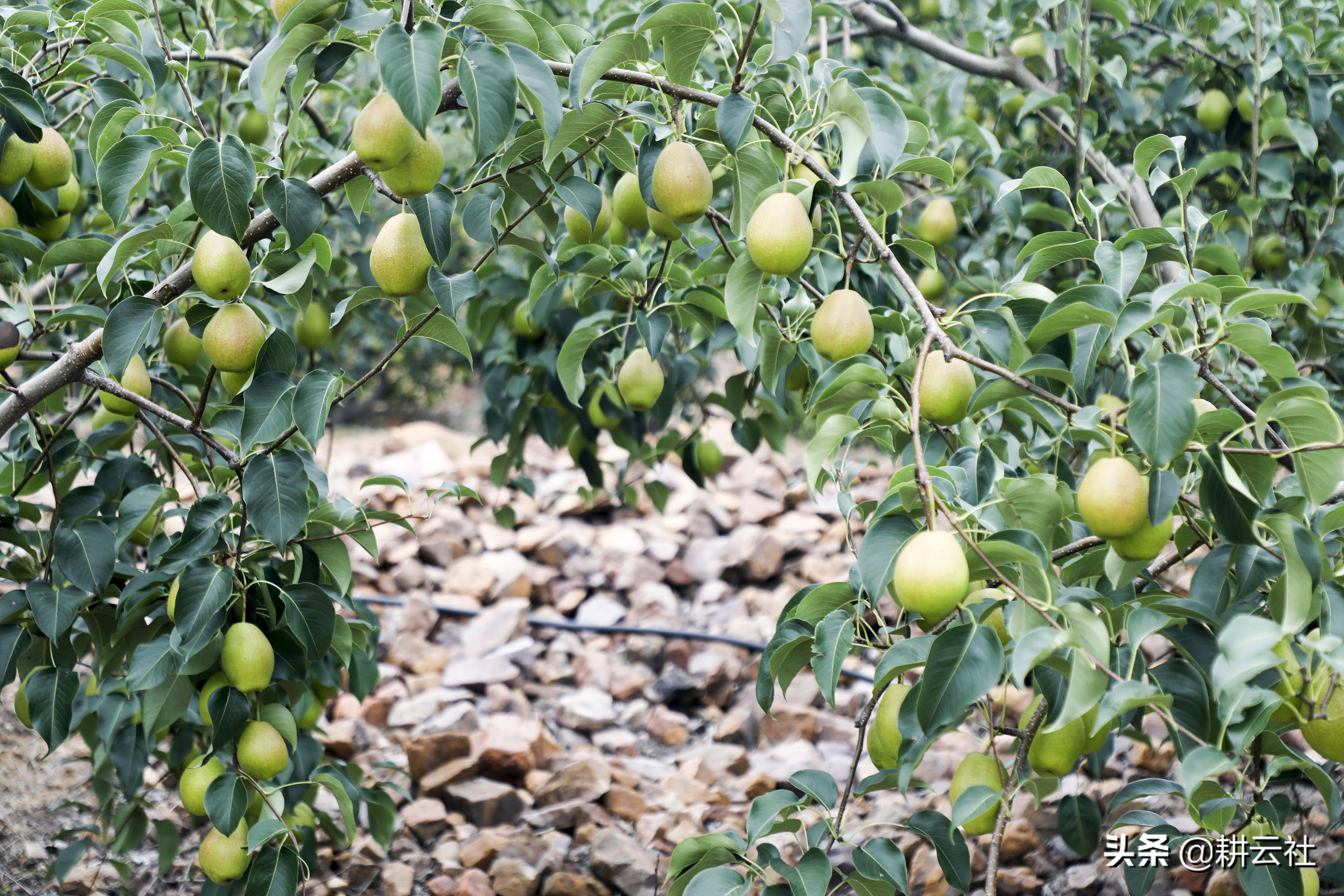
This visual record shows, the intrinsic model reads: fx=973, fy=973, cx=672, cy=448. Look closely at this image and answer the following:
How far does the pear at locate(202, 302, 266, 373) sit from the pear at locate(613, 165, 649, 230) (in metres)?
0.45

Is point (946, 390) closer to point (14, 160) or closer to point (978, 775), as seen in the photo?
point (978, 775)

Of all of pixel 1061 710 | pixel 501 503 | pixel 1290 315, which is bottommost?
pixel 501 503

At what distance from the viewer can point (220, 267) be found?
936mm

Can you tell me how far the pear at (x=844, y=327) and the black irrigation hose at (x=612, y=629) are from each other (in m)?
1.85

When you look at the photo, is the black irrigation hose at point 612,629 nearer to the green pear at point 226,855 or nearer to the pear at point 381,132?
the green pear at point 226,855

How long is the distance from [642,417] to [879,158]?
46.8 inches

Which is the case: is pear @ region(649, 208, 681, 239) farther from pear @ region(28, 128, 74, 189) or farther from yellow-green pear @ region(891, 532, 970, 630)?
pear @ region(28, 128, 74, 189)

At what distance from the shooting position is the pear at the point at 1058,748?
874 millimetres

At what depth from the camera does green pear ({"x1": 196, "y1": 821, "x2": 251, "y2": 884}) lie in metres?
1.15

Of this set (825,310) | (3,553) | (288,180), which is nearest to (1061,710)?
(825,310)

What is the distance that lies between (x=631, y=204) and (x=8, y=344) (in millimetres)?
729

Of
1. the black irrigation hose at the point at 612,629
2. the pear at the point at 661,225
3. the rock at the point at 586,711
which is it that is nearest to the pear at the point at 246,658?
the pear at the point at 661,225

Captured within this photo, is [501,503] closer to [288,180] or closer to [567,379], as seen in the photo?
[567,379]

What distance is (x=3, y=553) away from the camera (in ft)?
4.44
